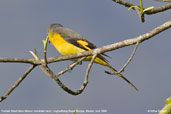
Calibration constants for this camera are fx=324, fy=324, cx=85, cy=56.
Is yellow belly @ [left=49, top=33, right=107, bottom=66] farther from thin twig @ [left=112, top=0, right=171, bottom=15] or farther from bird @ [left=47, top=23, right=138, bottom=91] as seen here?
thin twig @ [left=112, top=0, right=171, bottom=15]

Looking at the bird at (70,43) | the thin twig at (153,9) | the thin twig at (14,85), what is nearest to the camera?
the thin twig at (14,85)

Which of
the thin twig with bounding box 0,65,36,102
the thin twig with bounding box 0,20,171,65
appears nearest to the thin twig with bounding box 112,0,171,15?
the thin twig with bounding box 0,20,171,65

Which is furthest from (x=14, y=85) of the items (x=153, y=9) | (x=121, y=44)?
(x=153, y=9)

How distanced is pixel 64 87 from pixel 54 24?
5.15 meters

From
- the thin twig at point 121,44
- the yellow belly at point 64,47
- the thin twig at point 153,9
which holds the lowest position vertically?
the yellow belly at point 64,47

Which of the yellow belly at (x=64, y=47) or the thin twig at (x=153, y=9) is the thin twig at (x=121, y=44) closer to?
the thin twig at (x=153, y=9)

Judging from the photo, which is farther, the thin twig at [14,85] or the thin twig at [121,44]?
the thin twig at [121,44]

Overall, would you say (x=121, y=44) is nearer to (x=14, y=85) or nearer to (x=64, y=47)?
(x=14, y=85)

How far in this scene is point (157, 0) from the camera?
3189 mm

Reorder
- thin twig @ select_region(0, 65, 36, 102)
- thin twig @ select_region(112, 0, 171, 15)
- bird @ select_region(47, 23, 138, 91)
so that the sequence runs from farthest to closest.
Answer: bird @ select_region(47, 23, 138, 91) → thin twig @ select_region(112, 0, 171, 15) → thin twig @ select_region(0, 65, 36, 102)

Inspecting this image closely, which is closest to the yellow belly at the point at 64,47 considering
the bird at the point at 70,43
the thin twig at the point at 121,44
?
the bird at the point at 70,43

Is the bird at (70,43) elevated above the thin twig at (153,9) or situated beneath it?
situated beneath

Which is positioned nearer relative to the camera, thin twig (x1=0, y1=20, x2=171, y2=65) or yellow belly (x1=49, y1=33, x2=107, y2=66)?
thin twig (x1=0, y1=20, x2=171, y2=65)

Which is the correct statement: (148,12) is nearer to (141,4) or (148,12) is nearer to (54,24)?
(141,4)
